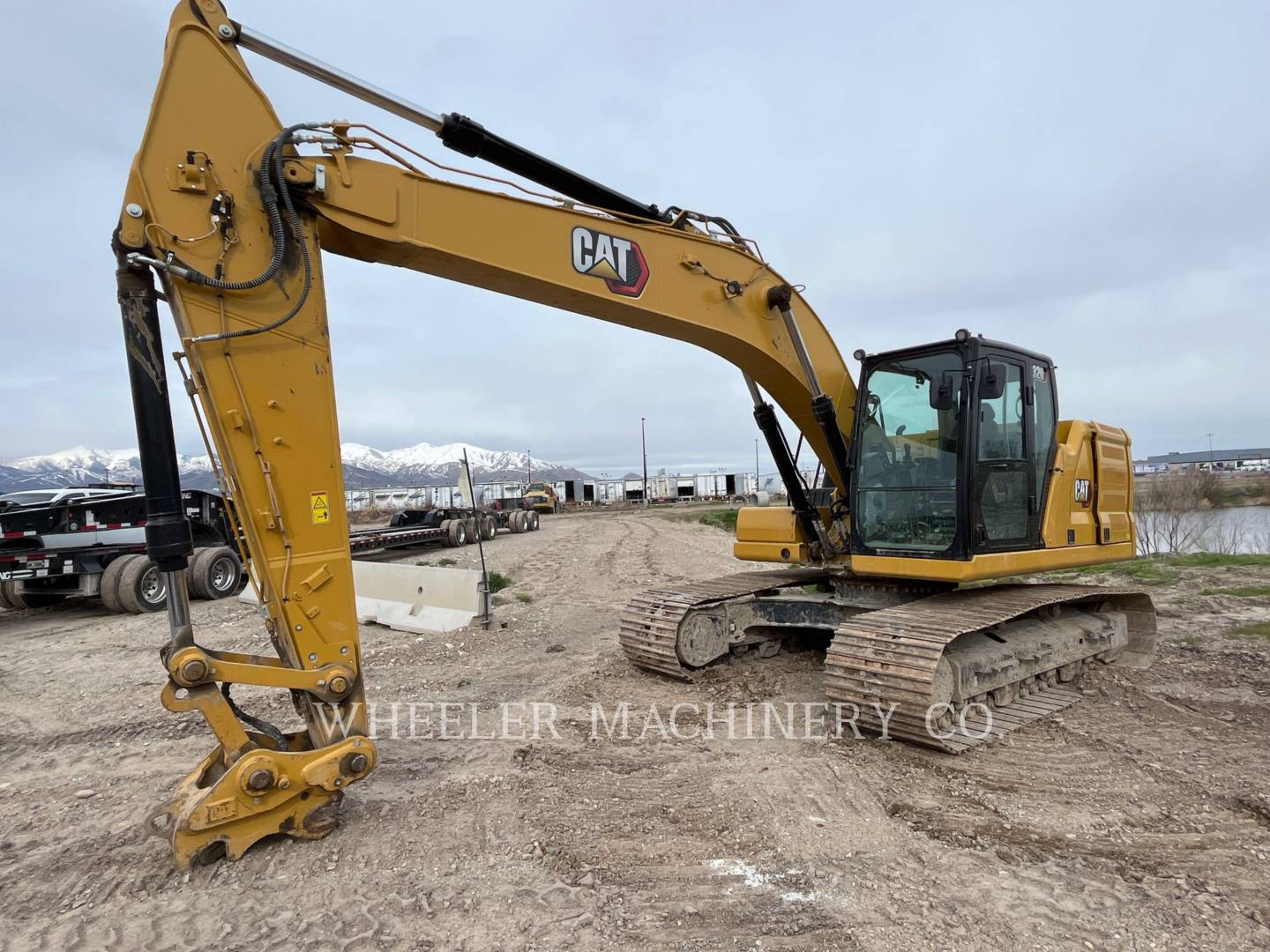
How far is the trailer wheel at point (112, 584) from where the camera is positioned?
10867 mm

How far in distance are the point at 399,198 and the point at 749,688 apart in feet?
14.6

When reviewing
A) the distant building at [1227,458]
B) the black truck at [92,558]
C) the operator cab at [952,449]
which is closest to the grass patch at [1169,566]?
the operator cab at [952,449]

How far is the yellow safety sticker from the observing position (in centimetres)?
375

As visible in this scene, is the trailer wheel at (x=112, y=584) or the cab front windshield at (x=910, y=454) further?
the trailer wheel at (x=112, y=584)

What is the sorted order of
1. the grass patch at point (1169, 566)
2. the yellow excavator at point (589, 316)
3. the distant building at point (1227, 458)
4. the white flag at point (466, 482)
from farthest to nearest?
the distant building at point (1227, 458) < the grass patch at point (1169, 566) < the white flag at point (466, 482) < the yellow excavator at point (589, 316)

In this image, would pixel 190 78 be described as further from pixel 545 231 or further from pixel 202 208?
pixel 545 231

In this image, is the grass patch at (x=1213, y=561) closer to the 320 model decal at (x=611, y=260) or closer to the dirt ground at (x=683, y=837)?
the dirt ground at (x=683, y=837)

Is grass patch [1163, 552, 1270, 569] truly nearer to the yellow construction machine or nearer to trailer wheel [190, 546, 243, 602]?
trailer wheel [190, 546, 243, 602]

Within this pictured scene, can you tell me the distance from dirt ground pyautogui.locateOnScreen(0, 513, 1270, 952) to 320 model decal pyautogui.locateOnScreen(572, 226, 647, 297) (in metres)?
3.06

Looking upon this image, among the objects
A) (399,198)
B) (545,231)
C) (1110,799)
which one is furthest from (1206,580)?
(399,198)

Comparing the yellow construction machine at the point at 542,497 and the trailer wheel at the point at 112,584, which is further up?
the yellow construction machine at the point at 542,497

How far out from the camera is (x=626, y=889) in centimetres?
322

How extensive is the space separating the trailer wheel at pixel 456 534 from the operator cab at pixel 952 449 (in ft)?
52.5

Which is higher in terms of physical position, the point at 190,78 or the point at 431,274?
the point at 190,78
